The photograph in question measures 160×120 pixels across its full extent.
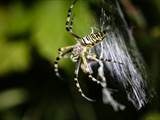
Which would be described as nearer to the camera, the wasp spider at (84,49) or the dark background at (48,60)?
the wasp spider at (84,49)

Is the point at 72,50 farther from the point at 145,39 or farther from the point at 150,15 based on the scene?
the point at 150,15

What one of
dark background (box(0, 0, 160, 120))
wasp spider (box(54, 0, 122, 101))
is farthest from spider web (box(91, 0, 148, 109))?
dark background (box(0, 0, 160, 120))

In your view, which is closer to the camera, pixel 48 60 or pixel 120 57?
pixel 120 57

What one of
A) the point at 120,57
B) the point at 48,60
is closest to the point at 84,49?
the point at 120,57

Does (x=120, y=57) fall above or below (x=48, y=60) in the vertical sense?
above

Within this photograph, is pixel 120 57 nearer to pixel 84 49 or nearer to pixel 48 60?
pixel 84 49

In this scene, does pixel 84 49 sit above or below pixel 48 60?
above

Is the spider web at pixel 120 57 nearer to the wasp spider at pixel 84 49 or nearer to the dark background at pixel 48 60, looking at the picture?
the wasp spider at pixel 84 49

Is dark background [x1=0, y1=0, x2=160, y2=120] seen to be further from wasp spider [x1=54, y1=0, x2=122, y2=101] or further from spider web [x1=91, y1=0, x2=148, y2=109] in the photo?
spider web [x1=91, y1=0, x2=148, y2=109]

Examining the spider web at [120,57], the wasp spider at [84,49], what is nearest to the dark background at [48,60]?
the wasp spider at [84,49]
